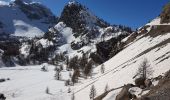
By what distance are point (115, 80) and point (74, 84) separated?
48964 mm

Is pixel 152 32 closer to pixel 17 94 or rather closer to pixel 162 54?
pixel 162 54

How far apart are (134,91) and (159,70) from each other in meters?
24.0

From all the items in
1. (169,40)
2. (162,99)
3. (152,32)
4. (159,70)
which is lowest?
(162,99)

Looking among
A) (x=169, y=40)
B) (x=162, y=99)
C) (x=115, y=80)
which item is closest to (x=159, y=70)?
(x=115, y=80)

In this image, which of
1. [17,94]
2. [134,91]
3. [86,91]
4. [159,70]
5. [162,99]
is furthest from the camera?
[17,94]

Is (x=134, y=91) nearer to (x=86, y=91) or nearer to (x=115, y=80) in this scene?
(x=115, y=80)

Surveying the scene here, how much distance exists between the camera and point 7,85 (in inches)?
7136

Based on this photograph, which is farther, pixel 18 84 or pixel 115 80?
pixel 18 84

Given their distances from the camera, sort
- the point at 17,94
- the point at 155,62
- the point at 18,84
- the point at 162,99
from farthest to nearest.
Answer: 1. the point at 18,84
2. the point at 17,94
3. the point at 155,62
4. the point at 162,99

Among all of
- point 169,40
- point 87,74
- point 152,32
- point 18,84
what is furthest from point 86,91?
point 18,84

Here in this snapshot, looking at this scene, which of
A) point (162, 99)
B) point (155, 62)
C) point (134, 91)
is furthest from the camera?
point (155, 62)

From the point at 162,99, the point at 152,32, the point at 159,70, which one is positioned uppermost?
the point at 152,32

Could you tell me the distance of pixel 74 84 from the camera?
15362 centimetres

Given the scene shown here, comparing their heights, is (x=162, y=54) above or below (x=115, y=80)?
above
